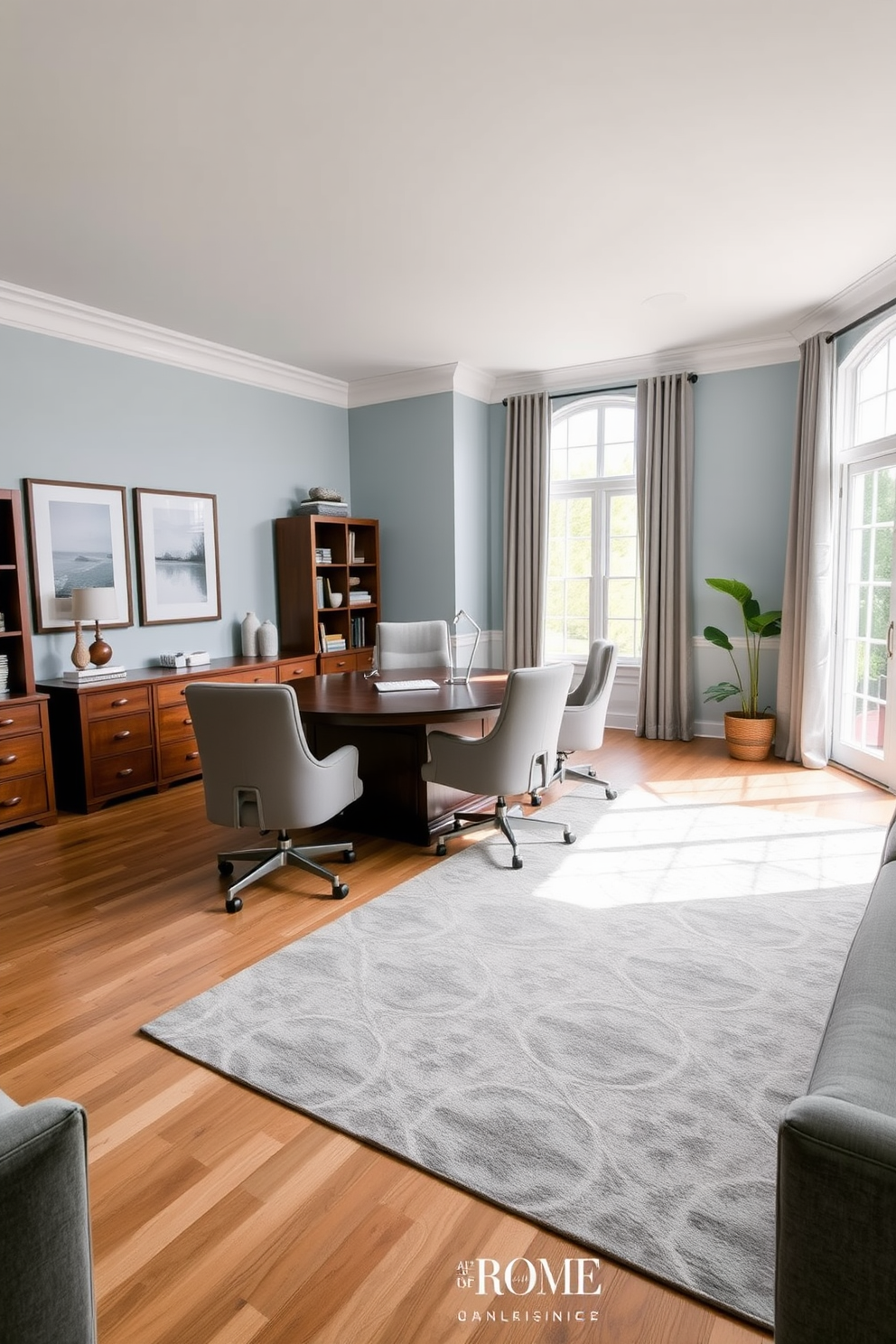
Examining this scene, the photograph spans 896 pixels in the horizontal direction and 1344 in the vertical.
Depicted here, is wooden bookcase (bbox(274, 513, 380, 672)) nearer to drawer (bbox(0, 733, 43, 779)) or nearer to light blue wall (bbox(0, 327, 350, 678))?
light blue wall (bbox(0, 327, 350, 678))

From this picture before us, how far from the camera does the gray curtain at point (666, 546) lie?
6070 mm

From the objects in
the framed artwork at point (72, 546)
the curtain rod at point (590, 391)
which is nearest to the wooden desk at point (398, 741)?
the framed artwork at point (72, 546)

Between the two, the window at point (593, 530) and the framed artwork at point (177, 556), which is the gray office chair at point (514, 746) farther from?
the window at point (593, 530)

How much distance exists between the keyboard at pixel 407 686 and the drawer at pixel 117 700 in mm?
1479

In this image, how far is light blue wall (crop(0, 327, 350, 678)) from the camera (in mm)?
4629

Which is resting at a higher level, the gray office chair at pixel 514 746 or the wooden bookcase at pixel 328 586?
the wooden bookcase at pixel 328 586

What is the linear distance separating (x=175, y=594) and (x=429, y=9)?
392cm

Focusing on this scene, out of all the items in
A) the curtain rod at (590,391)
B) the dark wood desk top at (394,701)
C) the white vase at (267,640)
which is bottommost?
the dark wood desk top at (394,701)

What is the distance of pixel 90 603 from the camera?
15.1 feet

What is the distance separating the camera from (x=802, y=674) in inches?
214

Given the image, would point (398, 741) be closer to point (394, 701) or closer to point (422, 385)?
point (394, 701)

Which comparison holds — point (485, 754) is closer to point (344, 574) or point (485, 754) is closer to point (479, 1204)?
point (479, 1204)

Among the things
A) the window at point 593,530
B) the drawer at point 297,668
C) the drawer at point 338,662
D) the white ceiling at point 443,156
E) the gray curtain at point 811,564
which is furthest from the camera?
the window at point 593,530

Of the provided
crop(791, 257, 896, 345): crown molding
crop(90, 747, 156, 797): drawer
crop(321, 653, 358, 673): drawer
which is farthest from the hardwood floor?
crop(791, 257, 896, 345): crown molding
